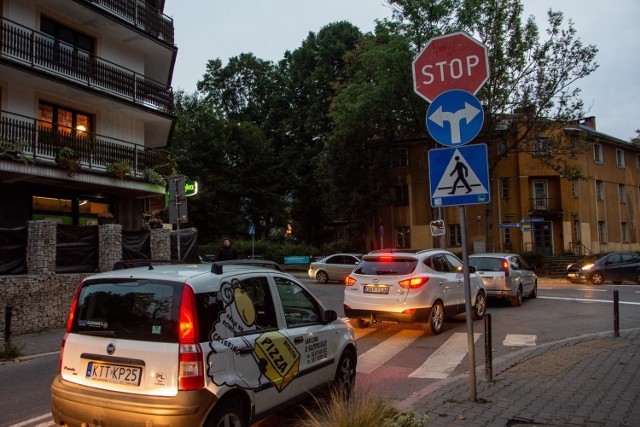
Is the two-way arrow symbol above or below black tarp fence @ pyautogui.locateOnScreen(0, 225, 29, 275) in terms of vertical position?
above

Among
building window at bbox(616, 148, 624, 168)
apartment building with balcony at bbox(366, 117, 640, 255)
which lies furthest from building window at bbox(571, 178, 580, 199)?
building window at bbox(616, 148, 624, 168)

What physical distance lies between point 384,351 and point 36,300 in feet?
26.7

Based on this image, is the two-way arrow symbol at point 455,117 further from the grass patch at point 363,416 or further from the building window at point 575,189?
the building window at point 575,189

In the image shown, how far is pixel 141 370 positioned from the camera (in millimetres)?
3756

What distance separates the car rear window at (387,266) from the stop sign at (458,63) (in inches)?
184

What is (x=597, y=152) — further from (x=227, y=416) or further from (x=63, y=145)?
(x=227, y=416)

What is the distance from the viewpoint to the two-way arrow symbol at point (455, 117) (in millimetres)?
5324

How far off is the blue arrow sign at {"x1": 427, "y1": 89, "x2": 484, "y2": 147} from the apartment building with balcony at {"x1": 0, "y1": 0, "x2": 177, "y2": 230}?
14.8m

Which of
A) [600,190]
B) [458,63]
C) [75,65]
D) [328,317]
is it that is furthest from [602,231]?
[328,317]

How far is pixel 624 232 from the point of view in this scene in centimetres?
4391

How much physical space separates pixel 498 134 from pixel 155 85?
23.8 meters

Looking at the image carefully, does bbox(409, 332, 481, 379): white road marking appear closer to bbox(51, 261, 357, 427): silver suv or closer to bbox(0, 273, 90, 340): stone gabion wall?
bbox(51, 261, 357, 427): silver suv

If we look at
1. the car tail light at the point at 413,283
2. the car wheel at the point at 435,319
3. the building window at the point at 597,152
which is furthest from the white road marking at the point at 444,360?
the building window at the point at 597,152

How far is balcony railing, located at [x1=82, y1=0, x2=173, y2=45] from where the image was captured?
790 inches
